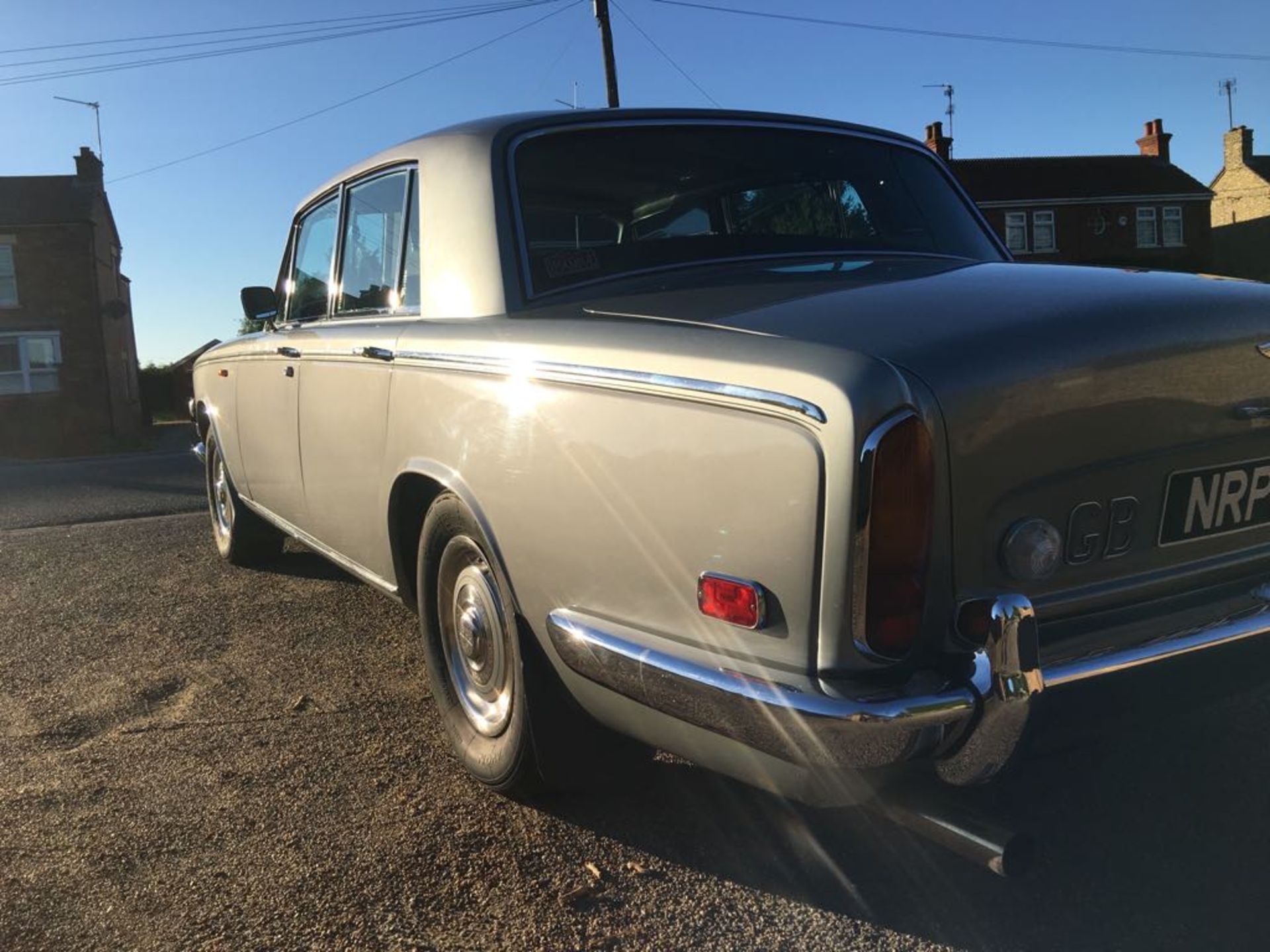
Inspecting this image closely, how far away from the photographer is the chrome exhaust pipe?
1736mm

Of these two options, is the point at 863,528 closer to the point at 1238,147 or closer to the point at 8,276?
the point at 8,276

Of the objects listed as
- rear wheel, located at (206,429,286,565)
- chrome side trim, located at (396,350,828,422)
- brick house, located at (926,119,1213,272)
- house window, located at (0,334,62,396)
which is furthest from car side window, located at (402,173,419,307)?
brick house, located at (926,119,1213,272)

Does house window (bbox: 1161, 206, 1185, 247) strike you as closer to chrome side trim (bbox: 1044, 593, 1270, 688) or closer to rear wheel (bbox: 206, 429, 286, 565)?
rear wheel (bbox: 206, 429, 286, 565)

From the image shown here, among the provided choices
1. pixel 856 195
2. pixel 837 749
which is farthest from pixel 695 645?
pixel 856 195

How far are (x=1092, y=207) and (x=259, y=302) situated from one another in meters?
35.6

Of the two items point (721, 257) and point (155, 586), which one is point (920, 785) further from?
point (155, 586)

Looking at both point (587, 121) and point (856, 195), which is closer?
point (587, 121)

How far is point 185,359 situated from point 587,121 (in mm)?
46531

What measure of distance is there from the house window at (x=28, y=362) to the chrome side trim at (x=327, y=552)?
28.4 m

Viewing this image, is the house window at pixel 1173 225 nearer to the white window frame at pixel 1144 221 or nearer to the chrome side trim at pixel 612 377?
the white window frame at pixel 1144 221

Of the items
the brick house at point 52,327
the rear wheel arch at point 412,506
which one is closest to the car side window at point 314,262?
the rear wheel arch at point 412,506

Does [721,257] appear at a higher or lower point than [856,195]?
lower

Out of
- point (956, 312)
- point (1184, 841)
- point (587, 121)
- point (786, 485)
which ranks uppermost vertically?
point (587, 121)

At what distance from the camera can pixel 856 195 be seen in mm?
3240
